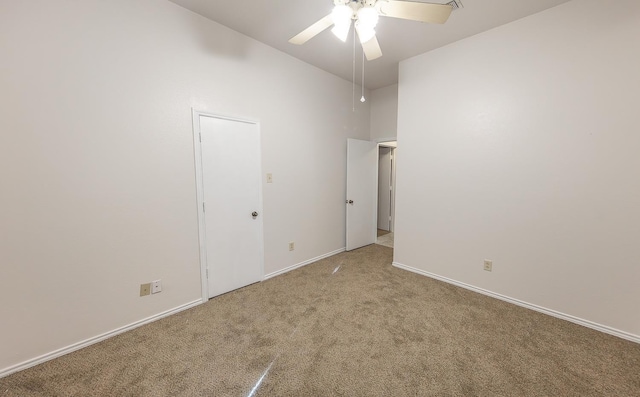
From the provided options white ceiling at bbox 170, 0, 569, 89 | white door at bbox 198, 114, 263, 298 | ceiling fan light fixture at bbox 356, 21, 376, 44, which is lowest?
white door at bbox 198, 114, 263, 298

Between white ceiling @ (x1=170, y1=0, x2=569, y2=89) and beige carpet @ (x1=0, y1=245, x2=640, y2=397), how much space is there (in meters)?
2.79

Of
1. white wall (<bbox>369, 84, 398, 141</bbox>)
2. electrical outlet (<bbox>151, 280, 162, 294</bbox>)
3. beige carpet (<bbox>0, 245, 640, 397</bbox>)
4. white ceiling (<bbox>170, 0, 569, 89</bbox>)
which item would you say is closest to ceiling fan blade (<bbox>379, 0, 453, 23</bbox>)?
white ceiling (<bbox>170, 0, 569, 89</bbox>)

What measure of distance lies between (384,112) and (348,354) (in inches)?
145

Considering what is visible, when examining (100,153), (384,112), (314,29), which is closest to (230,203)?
(100,153)

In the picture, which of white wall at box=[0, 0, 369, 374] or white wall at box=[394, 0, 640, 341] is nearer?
white wall at box=[0, 0, 369, 374]

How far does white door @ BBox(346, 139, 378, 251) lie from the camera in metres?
4.05

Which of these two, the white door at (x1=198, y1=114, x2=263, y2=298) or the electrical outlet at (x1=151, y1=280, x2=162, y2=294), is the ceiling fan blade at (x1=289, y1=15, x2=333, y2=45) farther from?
the electrical outlet at (x1=151, y1=280, x2=162, y2=294)

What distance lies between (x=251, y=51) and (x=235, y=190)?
5.16 ft

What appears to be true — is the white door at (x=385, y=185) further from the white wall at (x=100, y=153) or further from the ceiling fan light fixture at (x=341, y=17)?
the ceiling fan light fixture at (x=341, y=17)

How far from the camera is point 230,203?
8.73 ft

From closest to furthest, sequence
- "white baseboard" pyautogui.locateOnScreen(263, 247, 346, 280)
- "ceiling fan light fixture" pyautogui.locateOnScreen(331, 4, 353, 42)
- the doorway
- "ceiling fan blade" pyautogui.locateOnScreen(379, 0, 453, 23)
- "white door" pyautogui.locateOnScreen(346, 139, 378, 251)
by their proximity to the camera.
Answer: "ceiling fan blade" pyautogui.locateOnScreen(379, 0, 453, 23) < "ceiling fan light fixture" pyautogui.locateOnScreen(331, 4, 353, 42) < "white baseboard" pyautogui.locateOnScreen(263, 247, 346, 280) < "white door" pyautogui.locateOnScreen(346, 139, 378, 251) < the doorway

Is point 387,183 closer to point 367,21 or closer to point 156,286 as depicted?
point 367,21

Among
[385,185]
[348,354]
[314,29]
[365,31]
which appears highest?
[314,29]

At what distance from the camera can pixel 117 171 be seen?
195 cm
